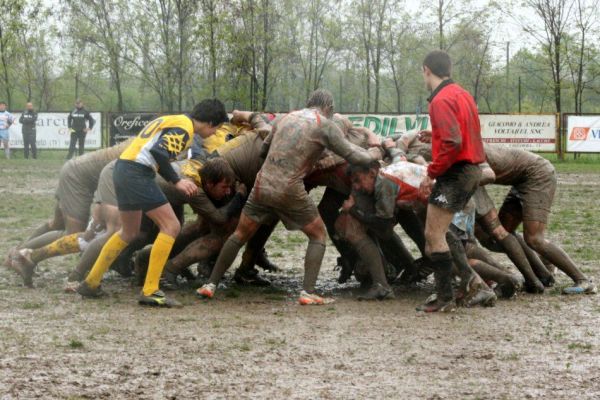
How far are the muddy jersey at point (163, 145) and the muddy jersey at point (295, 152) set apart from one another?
749mm

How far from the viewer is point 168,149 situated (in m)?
7.68

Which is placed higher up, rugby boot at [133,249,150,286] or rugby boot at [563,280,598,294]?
rugby boot at [133,249,150,286]

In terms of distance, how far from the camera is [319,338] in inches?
260

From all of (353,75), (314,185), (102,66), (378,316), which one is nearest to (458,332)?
(378,316)

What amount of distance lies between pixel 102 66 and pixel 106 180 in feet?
99.8

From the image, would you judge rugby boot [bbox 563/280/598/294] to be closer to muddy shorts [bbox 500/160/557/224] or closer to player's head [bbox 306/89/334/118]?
muddy shorts [bbox 500/160/557/224]

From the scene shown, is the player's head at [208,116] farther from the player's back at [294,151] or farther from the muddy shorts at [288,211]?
the muddy shorts at [288,211]

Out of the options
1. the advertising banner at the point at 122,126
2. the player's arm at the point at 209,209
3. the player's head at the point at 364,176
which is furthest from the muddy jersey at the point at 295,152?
the advertising banner at the point at 122,126

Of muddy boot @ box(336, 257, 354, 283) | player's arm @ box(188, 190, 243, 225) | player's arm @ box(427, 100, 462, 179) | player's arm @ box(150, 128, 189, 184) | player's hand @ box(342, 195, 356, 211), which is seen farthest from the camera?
muddy boot @ box(336, 257, 354, 283)

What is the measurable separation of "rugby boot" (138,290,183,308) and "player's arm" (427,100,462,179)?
242 centimetres

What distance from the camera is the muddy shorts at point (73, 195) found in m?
9.30

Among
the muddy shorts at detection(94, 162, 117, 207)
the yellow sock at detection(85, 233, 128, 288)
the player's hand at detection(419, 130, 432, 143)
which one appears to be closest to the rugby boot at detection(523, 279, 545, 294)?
the player's hand at detection(419, 130, 432, 143)

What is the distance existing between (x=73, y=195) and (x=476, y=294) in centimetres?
403

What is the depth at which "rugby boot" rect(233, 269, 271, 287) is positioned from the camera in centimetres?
916
